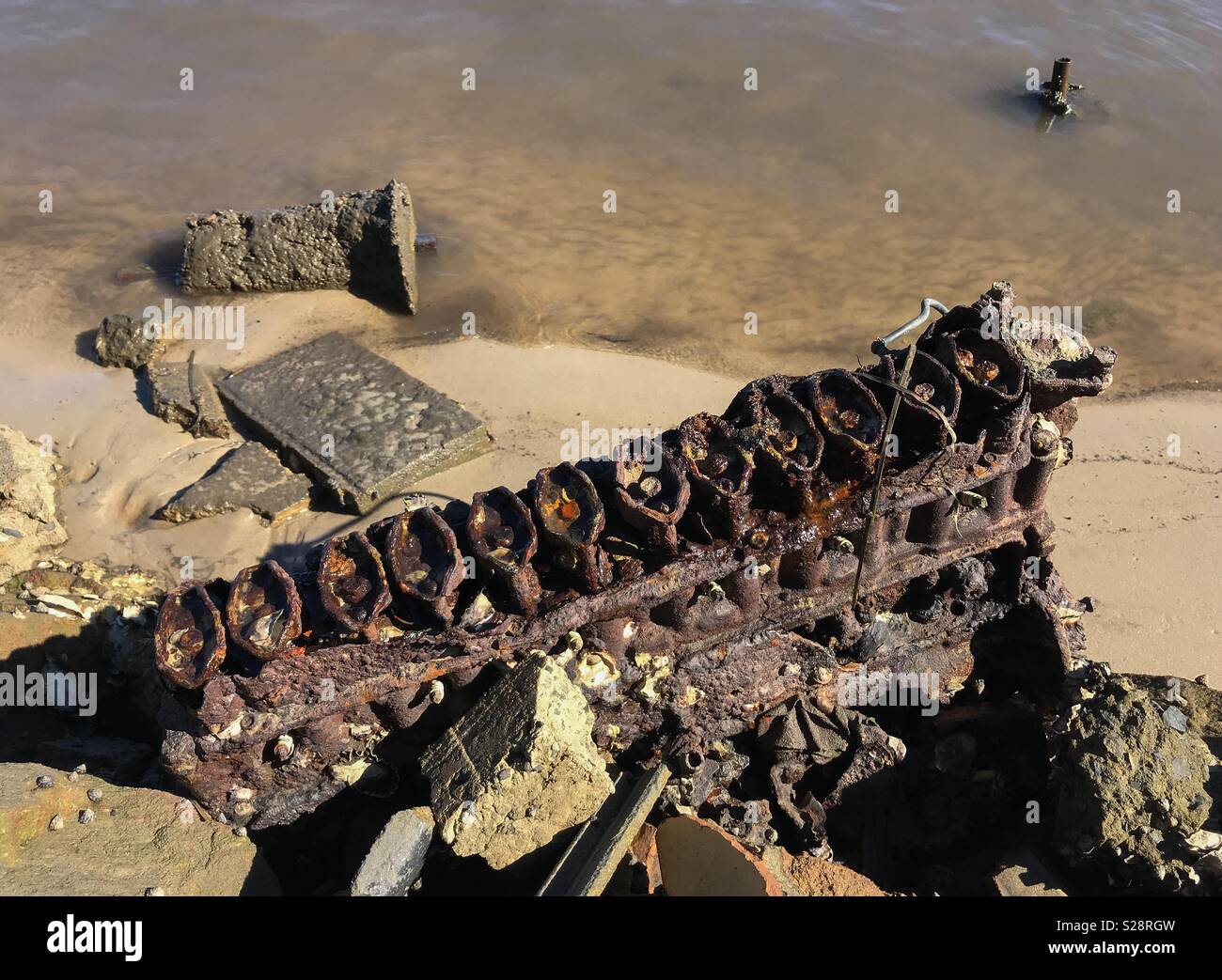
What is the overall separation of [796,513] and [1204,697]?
2.64 metres

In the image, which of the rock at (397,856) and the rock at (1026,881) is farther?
the rock at (1026,881)

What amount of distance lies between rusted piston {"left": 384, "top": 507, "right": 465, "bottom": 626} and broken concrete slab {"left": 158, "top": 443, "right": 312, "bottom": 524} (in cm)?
342

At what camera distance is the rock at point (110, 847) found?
136 inches

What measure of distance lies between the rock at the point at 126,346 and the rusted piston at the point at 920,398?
6.74 metres

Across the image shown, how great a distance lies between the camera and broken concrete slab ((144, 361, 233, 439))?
757 centimetres

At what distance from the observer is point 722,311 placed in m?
10.0

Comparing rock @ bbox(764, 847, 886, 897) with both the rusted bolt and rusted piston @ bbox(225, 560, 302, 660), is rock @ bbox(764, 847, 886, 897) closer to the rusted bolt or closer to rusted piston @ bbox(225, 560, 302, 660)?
the rusted bolt

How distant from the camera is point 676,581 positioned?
3.83m

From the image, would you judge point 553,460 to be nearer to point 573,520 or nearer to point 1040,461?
point 573,520

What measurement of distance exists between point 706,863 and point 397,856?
3.77ft

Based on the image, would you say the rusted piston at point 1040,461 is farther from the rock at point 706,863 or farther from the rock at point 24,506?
the rock at point 24,506

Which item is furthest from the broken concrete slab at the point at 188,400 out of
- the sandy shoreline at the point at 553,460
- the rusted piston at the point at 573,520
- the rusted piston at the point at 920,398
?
the rusted piston at the point at 920,398

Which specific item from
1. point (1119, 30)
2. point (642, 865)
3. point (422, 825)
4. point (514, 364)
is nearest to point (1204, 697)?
point (642, 865)

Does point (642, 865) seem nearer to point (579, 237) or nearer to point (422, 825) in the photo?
point (422, 825)
